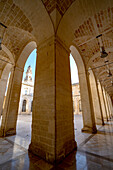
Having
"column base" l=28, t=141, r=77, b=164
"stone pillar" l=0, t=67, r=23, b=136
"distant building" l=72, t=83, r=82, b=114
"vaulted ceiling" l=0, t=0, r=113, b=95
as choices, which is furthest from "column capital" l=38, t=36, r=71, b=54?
"distant building" l=72, t=83, r=82, b=114

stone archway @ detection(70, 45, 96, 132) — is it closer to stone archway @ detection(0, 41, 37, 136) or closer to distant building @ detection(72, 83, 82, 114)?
stone archway @ detection(0, 41, 37, 136)

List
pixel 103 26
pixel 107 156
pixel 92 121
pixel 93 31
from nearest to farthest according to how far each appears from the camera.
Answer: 1. pixel 107 156
2. pixel 103 26
3. pixel 93 31
4. pixel 92 121

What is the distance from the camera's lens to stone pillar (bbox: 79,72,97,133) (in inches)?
218

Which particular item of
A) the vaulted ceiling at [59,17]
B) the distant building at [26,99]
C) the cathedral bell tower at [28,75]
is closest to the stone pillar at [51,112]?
the vaulted ceiling at [59,17]

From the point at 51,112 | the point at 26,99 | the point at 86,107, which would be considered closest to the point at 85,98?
the point at 86,107

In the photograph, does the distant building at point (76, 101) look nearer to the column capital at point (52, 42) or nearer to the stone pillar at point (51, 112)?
the stone pillar at point (51, 112)

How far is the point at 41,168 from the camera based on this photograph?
6.70ft

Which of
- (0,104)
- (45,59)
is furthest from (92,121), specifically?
(0,104)

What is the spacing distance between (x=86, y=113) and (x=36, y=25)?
607 centimetres

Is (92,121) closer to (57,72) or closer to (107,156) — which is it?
(107,156)

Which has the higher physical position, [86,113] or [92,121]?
[86,113]

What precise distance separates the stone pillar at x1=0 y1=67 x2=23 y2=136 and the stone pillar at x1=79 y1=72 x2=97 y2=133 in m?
4.75

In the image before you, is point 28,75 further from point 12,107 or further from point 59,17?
point 59,17

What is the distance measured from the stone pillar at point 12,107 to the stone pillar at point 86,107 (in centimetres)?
475
